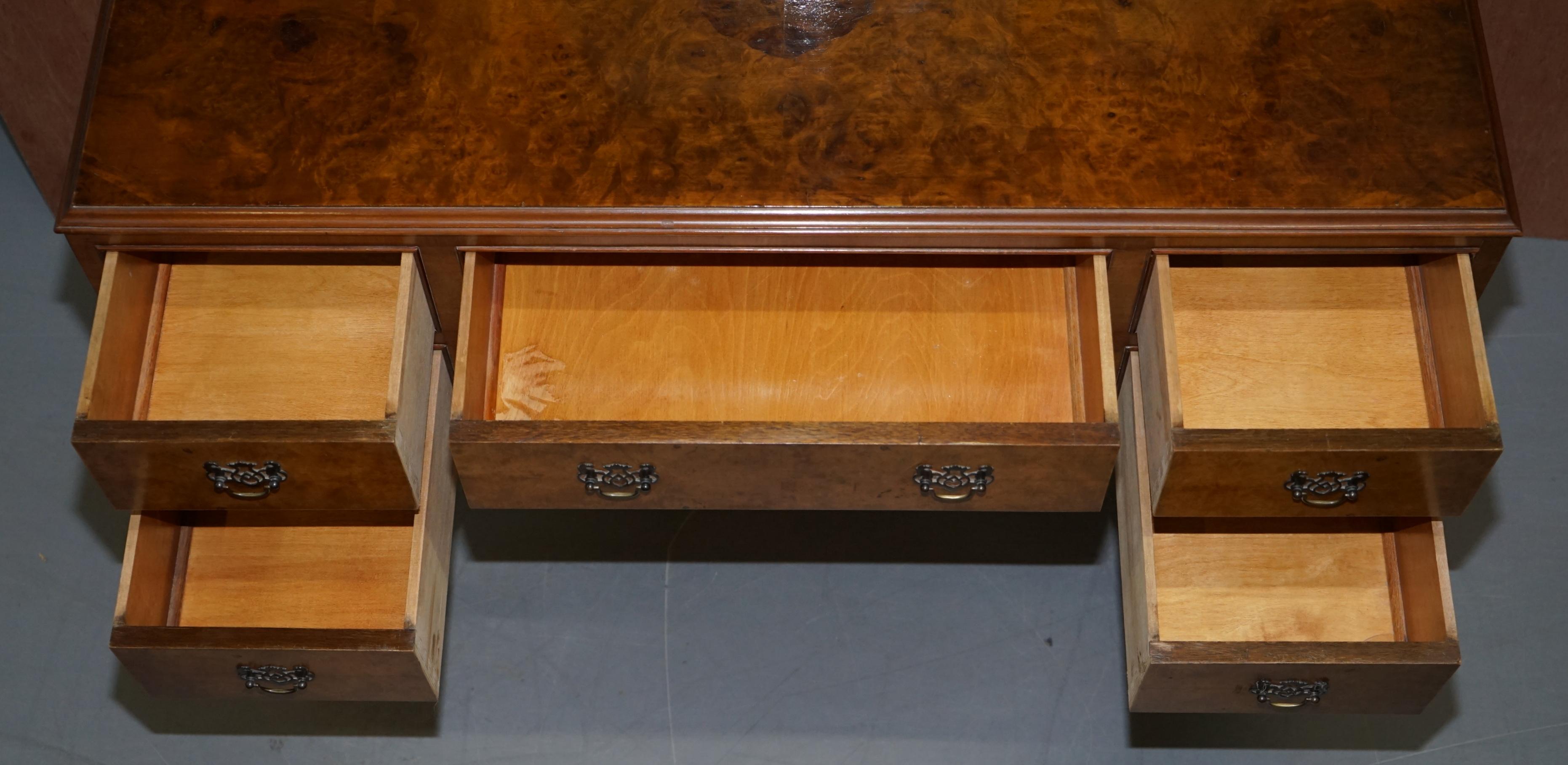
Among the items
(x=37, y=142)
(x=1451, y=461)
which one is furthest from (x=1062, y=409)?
(x=37, y=142)

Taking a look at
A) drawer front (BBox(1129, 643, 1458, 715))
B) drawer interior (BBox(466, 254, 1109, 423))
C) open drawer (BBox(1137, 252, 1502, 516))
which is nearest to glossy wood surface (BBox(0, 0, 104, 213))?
drawer interior (BBox(466, 254, 1109, 423))

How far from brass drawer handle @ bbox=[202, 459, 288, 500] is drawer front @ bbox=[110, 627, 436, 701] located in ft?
0.52

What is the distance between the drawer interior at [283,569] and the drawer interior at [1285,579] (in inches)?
39.1

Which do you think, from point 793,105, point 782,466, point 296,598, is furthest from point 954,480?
point 296,598

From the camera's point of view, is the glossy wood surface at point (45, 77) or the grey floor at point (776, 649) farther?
the glossy wood surface at point (45, 77)

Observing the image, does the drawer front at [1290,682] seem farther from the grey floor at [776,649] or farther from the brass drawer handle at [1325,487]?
the grey floor at [776,649]

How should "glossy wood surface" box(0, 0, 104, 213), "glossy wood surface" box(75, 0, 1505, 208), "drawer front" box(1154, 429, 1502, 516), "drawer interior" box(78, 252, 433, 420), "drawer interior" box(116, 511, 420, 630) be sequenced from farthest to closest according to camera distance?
"glossy wood surface" box(0, 0, 104, 213)
"drawer interior" box(116, 511, 420, 630)
"drawer interior" box(78, 252, 433, 420)
"glossy wood surface" box(75, 0, 1505, 208)
"drawer front" box(1154, 429, 1502, 516)

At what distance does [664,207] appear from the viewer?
165 cm

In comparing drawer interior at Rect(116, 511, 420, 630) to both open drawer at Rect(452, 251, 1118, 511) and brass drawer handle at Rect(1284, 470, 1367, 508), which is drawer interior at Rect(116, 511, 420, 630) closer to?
open drawer at Rect(452, 251, 1118, 511)

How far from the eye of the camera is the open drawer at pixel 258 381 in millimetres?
1589

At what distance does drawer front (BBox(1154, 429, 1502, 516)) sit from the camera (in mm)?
1558

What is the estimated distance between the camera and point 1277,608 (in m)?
1.88

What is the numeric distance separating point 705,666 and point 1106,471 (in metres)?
0.75

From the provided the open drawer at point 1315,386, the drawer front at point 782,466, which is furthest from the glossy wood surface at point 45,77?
the open drawer at point 1315,386
